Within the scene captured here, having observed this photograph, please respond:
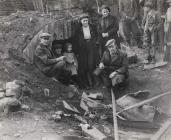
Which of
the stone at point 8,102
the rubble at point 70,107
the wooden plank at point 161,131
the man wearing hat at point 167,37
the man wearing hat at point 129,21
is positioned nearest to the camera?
the wooden plank at point 161,131

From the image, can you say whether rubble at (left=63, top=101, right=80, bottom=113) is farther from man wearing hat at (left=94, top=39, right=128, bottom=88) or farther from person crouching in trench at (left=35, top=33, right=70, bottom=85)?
man wearing hat at (left=94, top=39, right=128, bottom=88)

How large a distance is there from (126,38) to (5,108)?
168cm

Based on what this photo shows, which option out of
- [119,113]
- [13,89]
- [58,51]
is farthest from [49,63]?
[119,113]

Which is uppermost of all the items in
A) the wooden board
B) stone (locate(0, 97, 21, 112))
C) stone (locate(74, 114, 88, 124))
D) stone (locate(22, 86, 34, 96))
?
the wooden board

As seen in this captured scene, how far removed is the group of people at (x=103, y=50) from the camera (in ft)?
19.5

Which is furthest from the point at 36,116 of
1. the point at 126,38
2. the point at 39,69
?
the point at 126,38

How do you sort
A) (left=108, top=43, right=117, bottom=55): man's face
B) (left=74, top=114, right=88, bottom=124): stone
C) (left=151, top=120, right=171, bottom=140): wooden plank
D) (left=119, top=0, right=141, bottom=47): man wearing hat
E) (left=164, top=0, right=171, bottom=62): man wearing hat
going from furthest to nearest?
(left=108, top=43, right=117, bottom=55): man's face → (left=119, top=0, right=141, bottom=47): man wearing hat → (left=164, top=0, right=171, bottom=62): man wearing hat → (left=74, top=114, right=88, bottom=124): stone → (left=151, top=120, right=171, bottom=140): wooden plank

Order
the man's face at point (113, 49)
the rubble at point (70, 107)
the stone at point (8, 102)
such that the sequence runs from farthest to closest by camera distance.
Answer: the man's face at point (113, 49)
the rubble at point (70, 107)
the stone at point (8, 102)

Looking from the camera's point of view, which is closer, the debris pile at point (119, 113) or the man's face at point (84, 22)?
the debris pile at point (119, 113)

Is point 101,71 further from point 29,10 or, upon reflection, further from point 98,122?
point 29,10

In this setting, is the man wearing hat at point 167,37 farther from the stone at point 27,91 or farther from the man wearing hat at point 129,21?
the stone at point 27,91

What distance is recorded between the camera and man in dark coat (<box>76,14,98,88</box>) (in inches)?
237

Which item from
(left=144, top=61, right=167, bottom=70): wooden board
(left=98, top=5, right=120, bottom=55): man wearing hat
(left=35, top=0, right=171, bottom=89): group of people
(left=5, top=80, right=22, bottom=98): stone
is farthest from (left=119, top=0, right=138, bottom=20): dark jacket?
(left=5, top=80, right=22, bottom=98): stone

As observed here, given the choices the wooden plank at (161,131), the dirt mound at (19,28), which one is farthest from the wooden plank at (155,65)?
the dirt mound at (19,28)
